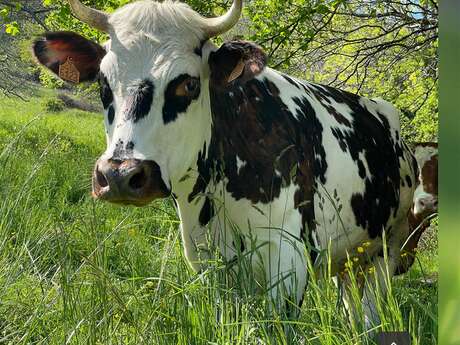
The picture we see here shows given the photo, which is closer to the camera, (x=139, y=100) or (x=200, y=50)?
(x=139, y=100)

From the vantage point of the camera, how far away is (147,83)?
152 inches

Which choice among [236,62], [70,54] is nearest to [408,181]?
[236,62]

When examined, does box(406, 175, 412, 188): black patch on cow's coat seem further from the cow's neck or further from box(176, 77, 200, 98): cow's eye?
box(176, 77, 200, 98): cow's eye

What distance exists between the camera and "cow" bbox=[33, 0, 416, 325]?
3.74 metres

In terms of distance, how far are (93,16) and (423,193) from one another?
127 inches

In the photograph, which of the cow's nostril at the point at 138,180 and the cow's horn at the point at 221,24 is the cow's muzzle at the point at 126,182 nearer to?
the cow's nostril at the point at 138,180

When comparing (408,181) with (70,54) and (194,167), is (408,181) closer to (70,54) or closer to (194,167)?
(194,167)

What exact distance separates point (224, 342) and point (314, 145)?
2.27m

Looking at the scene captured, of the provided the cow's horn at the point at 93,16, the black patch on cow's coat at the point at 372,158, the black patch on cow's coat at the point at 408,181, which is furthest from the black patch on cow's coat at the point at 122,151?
the black patch on cow's coat at the point at 408,181

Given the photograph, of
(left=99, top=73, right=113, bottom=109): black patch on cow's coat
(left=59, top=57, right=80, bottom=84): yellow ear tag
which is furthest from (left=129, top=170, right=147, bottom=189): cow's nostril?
(left=59, top=57, right=80, bottom=84): yellow ear tag

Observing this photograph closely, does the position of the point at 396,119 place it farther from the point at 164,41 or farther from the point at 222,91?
the point at 164,41

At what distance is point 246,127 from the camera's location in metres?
4.61

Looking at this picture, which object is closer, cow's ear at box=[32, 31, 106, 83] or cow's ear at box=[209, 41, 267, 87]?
cow's ear at box=[209, 41, 267, 87]

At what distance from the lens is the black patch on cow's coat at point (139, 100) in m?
3.77
